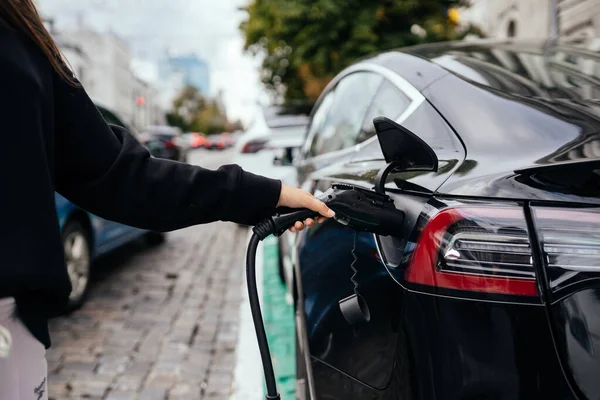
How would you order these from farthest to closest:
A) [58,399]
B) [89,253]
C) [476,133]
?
[89,253] < [58,399] < [476,133]

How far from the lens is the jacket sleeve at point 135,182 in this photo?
1385mm

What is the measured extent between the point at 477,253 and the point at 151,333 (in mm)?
3212

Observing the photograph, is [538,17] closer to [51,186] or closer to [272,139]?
[272,139]

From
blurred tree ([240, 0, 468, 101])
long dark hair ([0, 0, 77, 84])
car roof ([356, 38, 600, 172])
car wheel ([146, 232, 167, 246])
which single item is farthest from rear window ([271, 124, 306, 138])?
long dark hair ([0, 0, 77, 84])

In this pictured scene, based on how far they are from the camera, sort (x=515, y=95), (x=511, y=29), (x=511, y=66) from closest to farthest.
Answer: (x=515, y=95)
(x=511, y=66)
(x=511, y=29)

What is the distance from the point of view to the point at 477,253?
1.32 meters

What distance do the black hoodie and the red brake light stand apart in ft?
1.47

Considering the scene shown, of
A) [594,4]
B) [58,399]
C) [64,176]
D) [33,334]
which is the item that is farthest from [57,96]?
[594,4]

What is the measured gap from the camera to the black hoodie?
1.16 meters

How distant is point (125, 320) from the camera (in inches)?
171

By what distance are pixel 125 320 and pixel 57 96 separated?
3.28 metres

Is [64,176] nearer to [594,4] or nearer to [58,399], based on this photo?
[58,399]

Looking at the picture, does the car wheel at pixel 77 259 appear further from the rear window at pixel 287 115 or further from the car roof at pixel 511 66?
the car roof at pixel 511 66

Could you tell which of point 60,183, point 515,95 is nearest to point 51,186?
point 60,183
